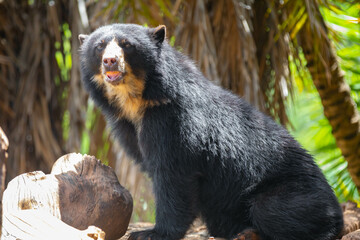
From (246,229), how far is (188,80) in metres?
1.04

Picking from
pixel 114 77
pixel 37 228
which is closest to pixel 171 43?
pixel 114 77

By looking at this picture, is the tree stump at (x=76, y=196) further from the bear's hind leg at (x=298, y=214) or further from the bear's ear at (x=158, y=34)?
the bear's ear at (x=158, y=34)

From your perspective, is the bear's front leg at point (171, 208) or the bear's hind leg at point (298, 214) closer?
the bear's hind leg at point (298, 214)

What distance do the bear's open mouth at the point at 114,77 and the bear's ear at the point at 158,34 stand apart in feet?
1.27

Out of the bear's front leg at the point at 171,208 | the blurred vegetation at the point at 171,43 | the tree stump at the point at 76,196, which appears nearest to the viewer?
the tree stump at the point at 76,196

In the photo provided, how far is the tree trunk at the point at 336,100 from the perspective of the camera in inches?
167

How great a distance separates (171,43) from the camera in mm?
5355

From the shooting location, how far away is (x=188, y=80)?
10.9 ft

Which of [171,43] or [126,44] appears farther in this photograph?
[171,43]

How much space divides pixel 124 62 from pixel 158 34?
35 cm

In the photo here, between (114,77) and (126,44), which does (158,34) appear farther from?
(114,77)

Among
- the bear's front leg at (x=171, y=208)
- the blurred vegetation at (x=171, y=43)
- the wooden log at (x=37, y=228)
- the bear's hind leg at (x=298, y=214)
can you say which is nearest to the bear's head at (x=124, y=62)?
the bear's front leg at (x=171, y=208)

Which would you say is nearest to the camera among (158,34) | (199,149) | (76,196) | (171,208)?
(76,196)

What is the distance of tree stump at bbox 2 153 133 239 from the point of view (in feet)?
8.45
